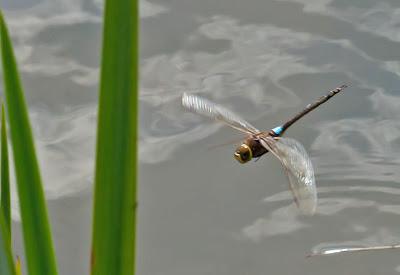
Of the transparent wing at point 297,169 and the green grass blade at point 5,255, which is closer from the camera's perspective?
the green grass blade at point 5,255

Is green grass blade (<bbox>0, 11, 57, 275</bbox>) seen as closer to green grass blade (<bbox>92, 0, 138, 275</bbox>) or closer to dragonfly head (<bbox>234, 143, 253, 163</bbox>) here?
green grass blade (<bbox>92, 0, 138, 275</bbox>)

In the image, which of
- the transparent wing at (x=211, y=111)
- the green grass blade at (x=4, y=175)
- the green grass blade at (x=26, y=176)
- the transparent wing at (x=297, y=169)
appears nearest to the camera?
the green grass blade at (x=26, y=176)

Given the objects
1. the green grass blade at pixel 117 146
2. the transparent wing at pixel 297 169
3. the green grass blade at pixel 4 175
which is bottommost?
the transparent wing at pixel 297 169

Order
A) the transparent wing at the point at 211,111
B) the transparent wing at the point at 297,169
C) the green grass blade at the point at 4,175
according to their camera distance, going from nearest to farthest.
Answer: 1. the green grass blade at the point at 4,175
2. the transparent wing at the point at 297,169
3. the transparent wing at the point at 211,111

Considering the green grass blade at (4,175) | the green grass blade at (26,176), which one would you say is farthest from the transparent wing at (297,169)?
the green grass blade at (26,176)

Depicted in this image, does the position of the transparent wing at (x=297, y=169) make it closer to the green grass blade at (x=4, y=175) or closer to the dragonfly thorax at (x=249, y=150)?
the dragonfly thorax at (x=249, y=150)

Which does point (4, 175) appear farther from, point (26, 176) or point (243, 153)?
point (243, 153)

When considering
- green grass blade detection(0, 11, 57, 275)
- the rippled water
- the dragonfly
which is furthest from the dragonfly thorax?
green grass blade detection(0, 11, 57, 275)

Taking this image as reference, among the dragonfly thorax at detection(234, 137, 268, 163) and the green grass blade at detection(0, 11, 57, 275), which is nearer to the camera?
the green grass blade at detection(0, 11, 57, 275)
